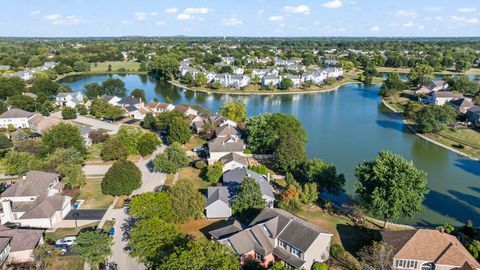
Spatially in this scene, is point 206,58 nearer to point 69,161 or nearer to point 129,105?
point 129,105

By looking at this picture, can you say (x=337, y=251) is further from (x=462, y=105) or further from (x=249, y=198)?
(x=462, y=105)

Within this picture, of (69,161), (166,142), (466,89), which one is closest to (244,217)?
(69,161)

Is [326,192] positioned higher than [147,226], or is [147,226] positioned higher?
[147,226]

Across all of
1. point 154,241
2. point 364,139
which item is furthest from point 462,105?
point 154,241

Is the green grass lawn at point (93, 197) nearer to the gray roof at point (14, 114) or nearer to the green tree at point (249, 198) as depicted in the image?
the green tree at point (249, 198)

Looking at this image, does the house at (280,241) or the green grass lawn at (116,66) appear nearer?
the house at (280,241)

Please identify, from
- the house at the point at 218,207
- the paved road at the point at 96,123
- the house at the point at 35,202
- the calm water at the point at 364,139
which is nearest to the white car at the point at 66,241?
the house at the point at 35,202
